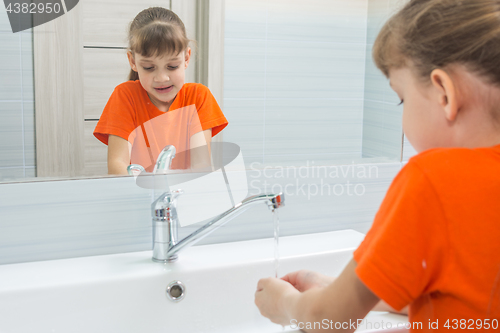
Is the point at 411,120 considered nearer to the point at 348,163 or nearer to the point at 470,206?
the point at 470,206

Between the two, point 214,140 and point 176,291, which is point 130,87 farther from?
point 176,291

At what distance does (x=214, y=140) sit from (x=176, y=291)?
11.5 inches

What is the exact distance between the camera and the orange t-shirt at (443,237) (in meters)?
0.44

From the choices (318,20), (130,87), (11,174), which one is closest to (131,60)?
(130,87)

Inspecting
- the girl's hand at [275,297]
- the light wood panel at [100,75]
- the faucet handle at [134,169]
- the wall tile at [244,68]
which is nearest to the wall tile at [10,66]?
the light wood panel at [100,75]

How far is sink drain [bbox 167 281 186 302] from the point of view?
2.71 feet

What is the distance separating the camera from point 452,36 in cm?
47

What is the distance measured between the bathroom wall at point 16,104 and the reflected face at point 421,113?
59 cm

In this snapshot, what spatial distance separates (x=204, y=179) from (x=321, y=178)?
26cm

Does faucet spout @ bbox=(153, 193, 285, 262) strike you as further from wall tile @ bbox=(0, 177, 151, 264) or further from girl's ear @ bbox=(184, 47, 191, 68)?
girl's ear @ bbox=(184, 47, 191, 68)

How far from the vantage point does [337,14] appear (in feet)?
3.31

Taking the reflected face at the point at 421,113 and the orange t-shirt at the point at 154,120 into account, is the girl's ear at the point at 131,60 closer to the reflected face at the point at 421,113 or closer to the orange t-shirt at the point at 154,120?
the orange t-shirt at the point at 154,120

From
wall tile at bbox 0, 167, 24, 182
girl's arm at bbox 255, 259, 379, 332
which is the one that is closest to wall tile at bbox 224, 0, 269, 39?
wall tile at bbox 0, 167, 24, 182

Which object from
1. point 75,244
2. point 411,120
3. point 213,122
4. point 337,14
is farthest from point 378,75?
point 75,244
